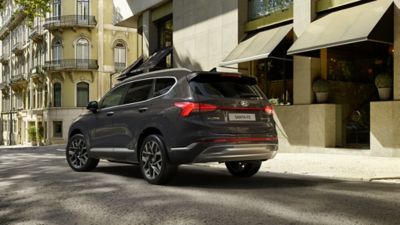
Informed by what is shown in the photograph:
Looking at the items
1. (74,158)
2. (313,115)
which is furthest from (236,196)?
(313,115)

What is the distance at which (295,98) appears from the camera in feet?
47.4

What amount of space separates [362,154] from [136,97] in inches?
263

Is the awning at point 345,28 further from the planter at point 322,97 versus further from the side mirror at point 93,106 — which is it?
the side mirror at point 93,106

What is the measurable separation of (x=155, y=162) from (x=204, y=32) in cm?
1229

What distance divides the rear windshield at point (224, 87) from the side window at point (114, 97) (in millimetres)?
1964

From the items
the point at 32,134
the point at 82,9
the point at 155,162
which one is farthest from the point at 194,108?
the point at 32,134

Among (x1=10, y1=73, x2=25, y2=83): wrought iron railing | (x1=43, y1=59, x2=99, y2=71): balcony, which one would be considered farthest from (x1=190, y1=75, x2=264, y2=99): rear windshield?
(x1=10, y1=73, x2=25, y2=83): wrought iron railing

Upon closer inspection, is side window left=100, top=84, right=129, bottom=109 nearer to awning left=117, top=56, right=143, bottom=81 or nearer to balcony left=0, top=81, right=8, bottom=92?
awning left=117, top=56, right=143, bottom=81

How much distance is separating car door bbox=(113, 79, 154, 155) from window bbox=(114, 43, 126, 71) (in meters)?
37.9

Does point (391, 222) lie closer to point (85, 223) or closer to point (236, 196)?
point (236, 196)

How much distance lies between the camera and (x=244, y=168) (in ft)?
27.9

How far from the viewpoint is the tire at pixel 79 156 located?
9328 mm

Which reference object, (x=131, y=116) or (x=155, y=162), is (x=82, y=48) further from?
(x=155, y=162)

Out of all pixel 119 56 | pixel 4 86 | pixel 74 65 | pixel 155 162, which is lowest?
pixel 155 162
